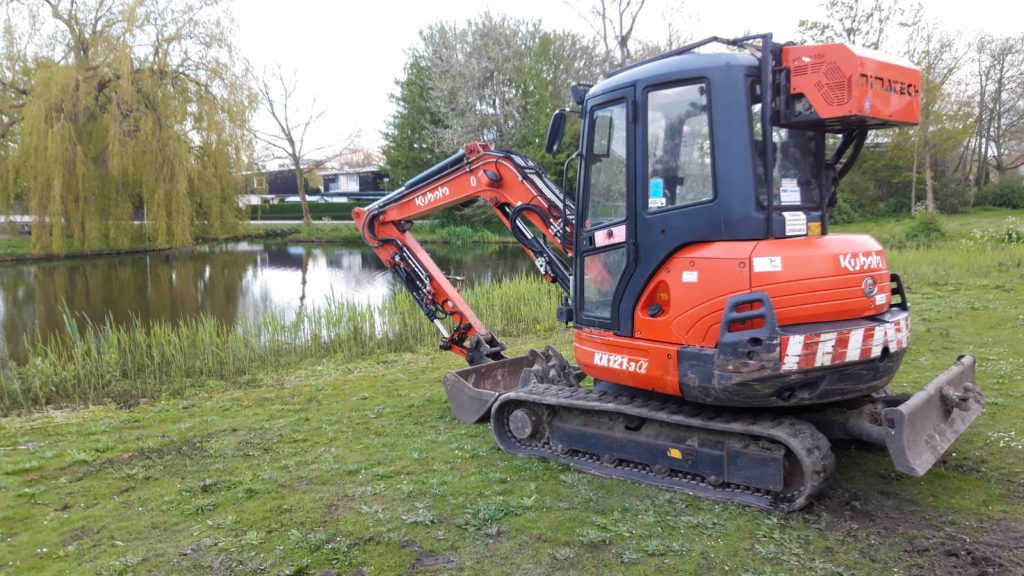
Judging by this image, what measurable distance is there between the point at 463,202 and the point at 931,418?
14.0 feet

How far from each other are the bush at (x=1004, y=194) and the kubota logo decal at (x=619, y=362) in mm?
33472

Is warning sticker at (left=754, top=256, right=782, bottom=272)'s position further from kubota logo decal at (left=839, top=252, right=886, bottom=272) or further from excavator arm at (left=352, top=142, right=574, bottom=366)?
excavator arm at (left=352, top=142, right=574, bottom=366)

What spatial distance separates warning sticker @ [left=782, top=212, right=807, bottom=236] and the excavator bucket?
260 cm

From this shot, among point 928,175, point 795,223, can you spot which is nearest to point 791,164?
point 795,223

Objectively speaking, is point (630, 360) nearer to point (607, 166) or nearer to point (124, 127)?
point (607, 166)

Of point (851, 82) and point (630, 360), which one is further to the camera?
point (630, 360)

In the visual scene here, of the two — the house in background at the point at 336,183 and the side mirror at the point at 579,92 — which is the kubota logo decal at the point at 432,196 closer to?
the side mirror at the point at 579,92

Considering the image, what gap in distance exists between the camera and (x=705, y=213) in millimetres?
4254

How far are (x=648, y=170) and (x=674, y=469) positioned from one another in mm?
1827

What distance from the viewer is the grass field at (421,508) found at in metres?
3.75

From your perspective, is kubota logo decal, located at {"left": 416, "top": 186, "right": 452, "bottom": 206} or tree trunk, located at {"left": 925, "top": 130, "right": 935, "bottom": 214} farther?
tree trunk, located at {"left": 925, "top": 130, "right": 935, "bottom": 214}

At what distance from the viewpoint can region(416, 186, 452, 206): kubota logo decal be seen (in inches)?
275

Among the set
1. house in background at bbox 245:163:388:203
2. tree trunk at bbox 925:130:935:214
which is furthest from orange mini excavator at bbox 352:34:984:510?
house in background at bbox 245:163:388:203

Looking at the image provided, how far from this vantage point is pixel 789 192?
14.3ft
